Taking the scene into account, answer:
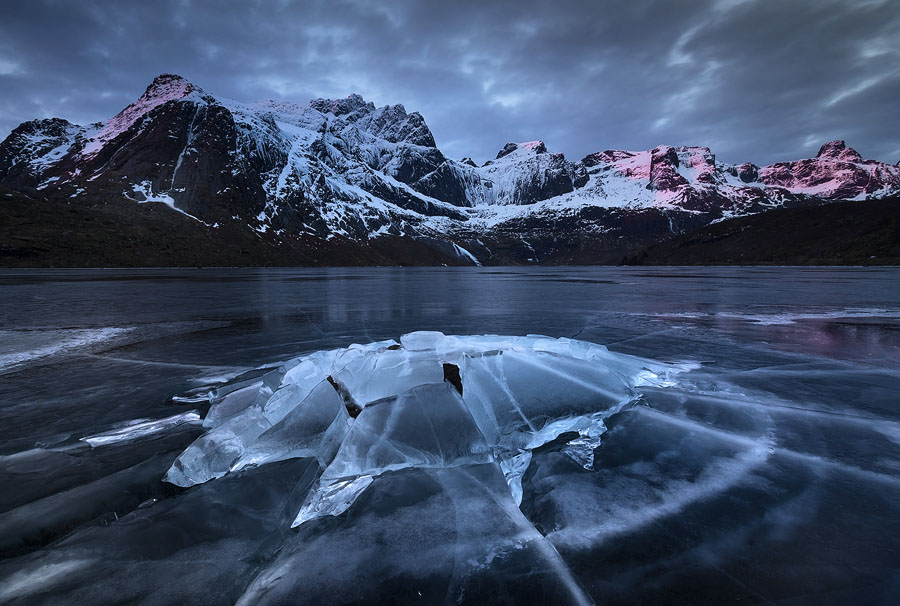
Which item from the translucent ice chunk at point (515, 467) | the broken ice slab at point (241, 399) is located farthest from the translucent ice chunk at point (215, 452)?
the translucent ice chunk at point (515, 467)

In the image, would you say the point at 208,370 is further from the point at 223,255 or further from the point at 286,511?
the point at 223,255

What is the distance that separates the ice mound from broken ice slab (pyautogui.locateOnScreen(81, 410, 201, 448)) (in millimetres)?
327

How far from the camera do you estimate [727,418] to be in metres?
5.67

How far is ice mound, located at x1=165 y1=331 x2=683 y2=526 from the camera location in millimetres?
4406

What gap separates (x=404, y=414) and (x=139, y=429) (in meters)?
3.76

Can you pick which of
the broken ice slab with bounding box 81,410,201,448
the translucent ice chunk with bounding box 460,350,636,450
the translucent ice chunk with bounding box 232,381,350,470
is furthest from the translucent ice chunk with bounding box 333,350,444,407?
the broken ice slab with bounding box 81,410,201,448

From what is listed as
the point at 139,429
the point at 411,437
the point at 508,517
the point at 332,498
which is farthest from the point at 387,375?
the point at 139,429

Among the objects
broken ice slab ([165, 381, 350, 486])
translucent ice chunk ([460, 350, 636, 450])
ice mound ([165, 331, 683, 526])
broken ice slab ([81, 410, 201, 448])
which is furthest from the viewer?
translucent ice chunk ([460, 350, 636, 450])

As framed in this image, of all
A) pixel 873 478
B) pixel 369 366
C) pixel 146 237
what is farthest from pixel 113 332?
pixel 146 237

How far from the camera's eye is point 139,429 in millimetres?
5402

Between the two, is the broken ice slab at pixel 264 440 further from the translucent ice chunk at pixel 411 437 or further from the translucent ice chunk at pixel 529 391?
the translucent ice chunk at pixel 529 391

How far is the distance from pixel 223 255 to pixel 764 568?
185m

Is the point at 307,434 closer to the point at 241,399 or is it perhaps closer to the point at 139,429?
the point at 241,399

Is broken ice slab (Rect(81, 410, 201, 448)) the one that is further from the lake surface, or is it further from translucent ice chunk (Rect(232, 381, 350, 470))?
translucent ice chunk (Rect(232, 381, 350, 470))
